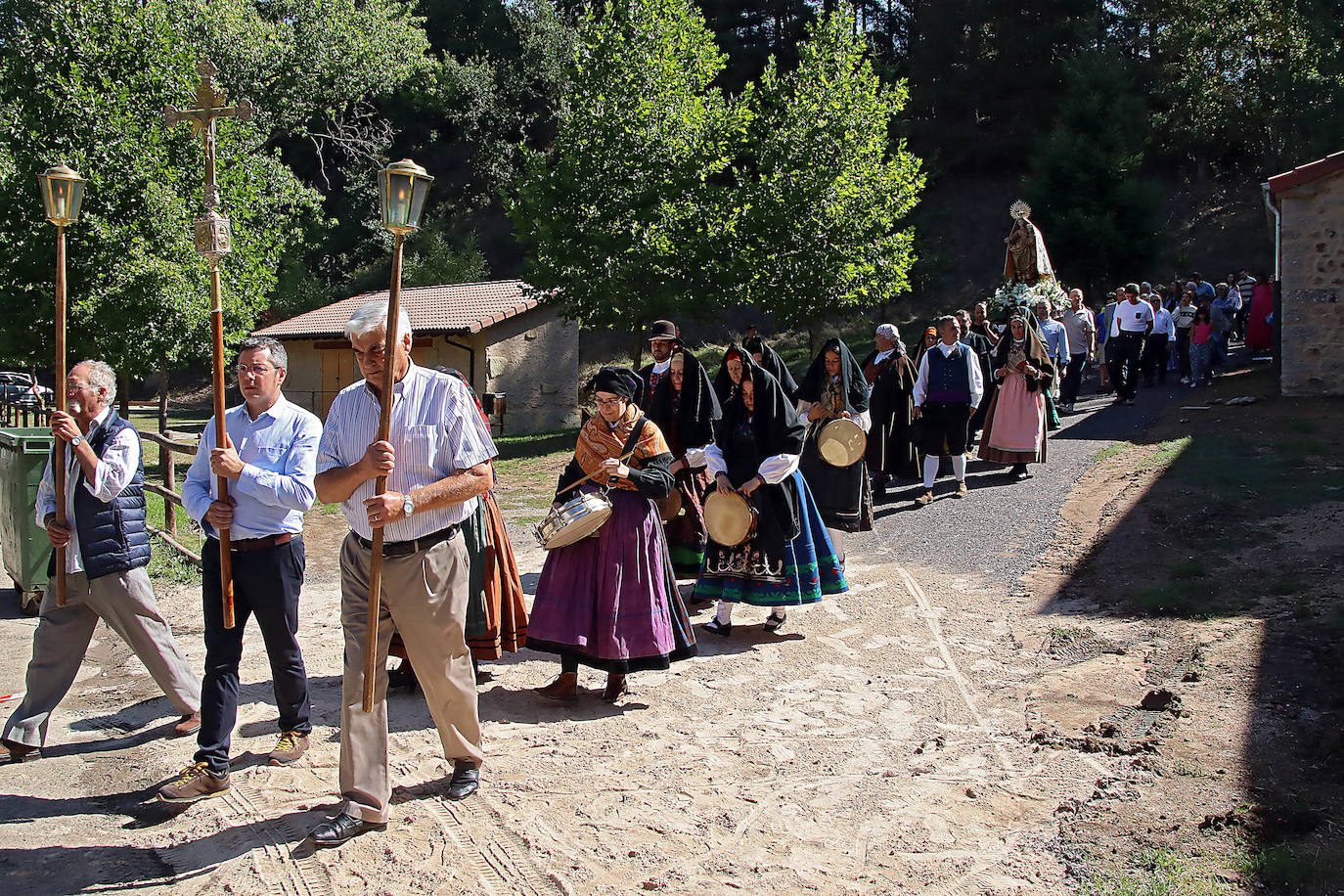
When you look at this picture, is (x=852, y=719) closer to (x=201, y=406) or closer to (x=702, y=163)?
(x=702, y=163)

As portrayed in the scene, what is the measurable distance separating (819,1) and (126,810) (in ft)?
132

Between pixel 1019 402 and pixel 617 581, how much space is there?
7539mm

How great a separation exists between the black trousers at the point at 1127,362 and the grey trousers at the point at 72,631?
1497cm

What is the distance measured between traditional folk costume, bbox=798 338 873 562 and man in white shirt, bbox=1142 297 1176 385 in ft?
36.4

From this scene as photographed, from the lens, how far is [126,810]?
4453mm

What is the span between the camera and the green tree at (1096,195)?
27125 millimetres

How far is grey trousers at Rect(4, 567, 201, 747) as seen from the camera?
16.3ft

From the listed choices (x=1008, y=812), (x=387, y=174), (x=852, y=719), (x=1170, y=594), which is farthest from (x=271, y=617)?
(x=1170, y=594)

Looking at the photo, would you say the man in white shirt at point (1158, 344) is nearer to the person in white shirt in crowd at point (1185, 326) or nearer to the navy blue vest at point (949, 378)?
the person in white shirt in crowd at point (1185, 326)

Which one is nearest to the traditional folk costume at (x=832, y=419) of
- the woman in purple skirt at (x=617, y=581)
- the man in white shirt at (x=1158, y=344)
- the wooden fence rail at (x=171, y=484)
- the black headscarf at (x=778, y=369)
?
the black headscarf at (x=778, y=369)

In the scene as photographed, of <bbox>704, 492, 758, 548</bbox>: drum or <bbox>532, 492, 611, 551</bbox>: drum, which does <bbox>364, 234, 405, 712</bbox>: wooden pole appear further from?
<bbox>704, 492, 758, 548</bbox>: drum

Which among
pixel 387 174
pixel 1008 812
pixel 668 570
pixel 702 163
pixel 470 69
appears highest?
pixel 470 69

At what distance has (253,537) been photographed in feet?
15.1

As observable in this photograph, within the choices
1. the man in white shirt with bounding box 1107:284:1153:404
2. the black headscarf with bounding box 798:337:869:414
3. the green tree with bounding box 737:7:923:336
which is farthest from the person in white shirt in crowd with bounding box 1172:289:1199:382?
the black headscarf with bounding box 798:337:869:414
